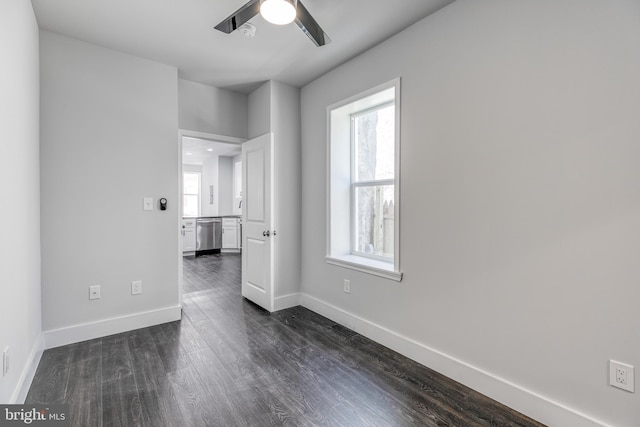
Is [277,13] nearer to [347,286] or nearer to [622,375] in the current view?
[347,286]

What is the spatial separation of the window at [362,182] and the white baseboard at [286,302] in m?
0.74

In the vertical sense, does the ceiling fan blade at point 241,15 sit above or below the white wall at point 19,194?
above

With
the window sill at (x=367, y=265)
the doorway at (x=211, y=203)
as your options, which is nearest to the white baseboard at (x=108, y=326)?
the window sill at (x=367, y=265)

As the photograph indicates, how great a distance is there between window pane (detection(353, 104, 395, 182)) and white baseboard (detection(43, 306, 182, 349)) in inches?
96.3

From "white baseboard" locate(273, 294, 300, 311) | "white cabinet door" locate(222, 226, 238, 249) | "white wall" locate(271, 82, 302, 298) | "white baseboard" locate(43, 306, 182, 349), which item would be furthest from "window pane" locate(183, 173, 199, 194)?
"white baseboard" locate(273, 294, 300, 311)

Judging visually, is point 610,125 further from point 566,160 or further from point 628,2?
point 628,2

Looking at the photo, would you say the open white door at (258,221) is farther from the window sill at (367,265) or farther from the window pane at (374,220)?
the window pane at (374,220)

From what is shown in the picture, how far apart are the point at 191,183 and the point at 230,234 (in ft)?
6.50

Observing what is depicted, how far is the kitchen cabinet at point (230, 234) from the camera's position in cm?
766

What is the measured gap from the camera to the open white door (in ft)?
11.3

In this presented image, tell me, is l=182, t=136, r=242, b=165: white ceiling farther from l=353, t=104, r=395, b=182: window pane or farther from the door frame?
l=353, t=104, r=395, b=182: window pane

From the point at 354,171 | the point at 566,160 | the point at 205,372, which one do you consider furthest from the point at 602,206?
the point at 205,372

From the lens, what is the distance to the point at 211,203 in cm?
830

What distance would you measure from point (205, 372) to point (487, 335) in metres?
1.96
